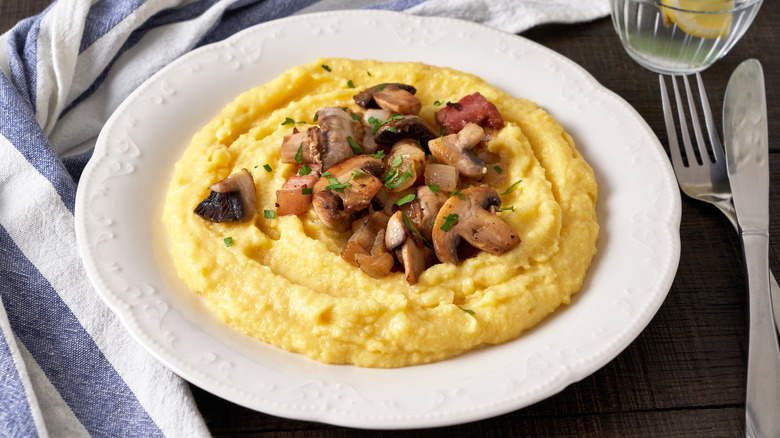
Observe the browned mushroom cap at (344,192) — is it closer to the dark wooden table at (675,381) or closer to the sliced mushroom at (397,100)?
the sliced mushroom at (397,100)

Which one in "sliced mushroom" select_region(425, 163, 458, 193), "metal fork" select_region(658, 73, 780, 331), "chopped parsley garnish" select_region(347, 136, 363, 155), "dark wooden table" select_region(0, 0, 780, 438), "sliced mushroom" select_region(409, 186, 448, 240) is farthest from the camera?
"metal fork" select_region(658, 73, 780, 331)

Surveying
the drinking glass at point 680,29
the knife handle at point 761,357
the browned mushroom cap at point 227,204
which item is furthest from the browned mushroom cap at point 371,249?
the drinking glass at point 680,29

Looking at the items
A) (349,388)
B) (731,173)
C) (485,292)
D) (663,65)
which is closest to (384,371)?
(349,388)

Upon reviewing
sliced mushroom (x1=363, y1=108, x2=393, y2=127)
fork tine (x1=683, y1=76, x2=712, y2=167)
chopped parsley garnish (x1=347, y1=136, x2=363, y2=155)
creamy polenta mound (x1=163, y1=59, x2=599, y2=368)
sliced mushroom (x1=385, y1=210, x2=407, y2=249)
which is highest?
sliced mushroom (x1=363, y1=108, x2=393, y2=127)

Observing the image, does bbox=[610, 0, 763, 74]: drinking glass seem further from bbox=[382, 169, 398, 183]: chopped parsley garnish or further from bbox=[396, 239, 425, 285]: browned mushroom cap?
bbox=[396, 239, 425, 285]: browned mushroom cap

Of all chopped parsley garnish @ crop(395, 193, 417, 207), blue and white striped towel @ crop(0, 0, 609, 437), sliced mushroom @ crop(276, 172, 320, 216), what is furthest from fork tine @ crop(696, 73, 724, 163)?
sliced mushroom @ crop(276, 172, 320, 216)

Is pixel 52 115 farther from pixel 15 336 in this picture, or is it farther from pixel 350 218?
pixel 350 218
